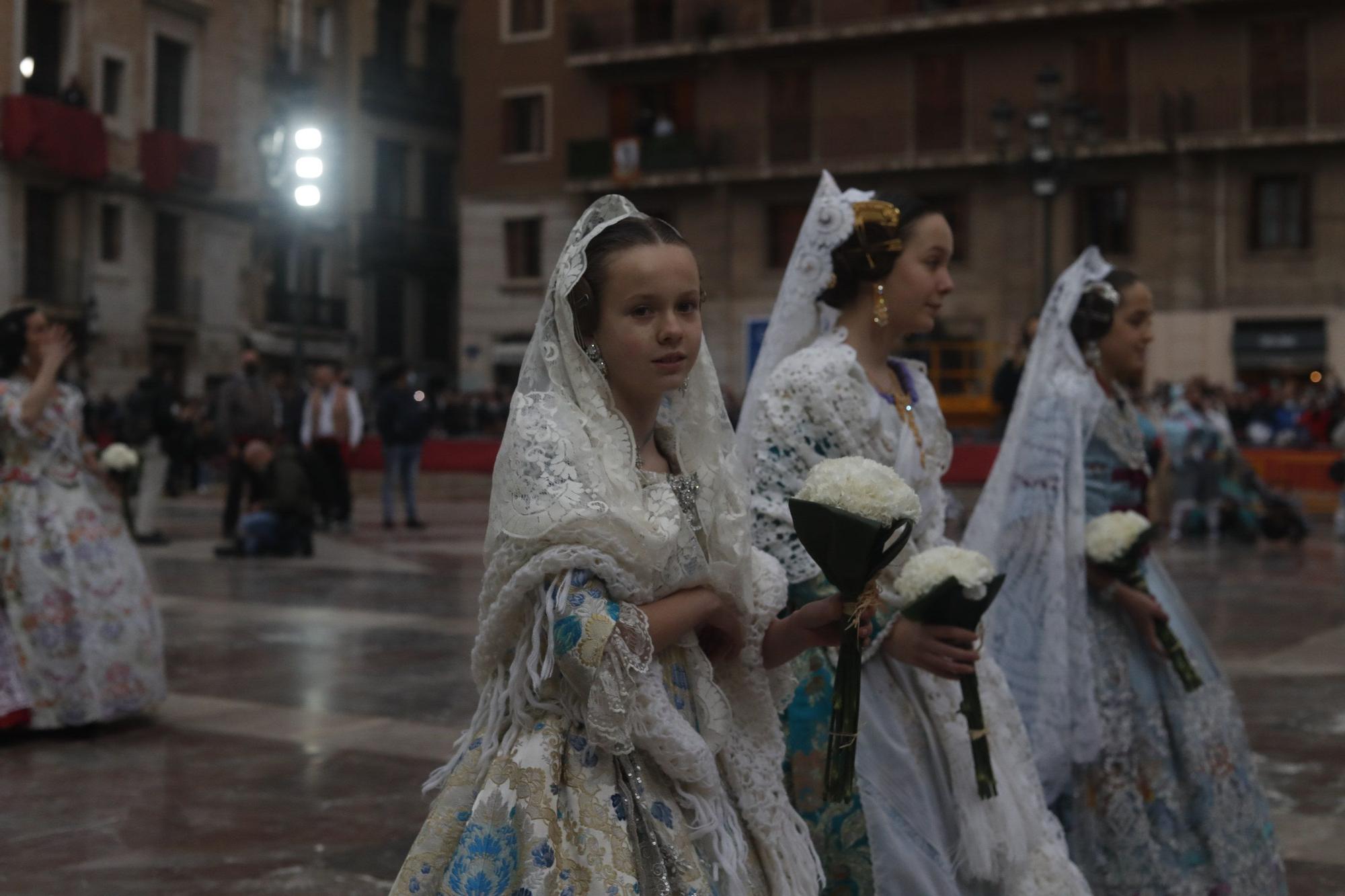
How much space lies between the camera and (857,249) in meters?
3.73

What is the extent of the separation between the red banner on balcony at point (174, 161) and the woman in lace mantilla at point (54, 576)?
27.2 meters

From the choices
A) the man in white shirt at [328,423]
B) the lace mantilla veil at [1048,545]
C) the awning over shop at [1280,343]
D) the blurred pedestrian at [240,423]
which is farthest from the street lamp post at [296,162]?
the awning over shop at [1280,343]

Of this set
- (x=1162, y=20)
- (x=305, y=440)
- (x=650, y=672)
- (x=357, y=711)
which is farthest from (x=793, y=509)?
(x=1162, y=20)

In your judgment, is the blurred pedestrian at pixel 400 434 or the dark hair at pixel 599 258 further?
the blurred pedestrian at pixel 400 434

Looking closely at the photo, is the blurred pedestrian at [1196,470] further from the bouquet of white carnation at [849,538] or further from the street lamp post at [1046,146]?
the bouquet of white carnation at [849,538]

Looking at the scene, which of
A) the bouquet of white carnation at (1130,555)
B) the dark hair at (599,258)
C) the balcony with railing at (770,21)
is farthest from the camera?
the balcony with railing at (770,21)

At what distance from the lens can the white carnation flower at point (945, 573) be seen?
309 centimetres

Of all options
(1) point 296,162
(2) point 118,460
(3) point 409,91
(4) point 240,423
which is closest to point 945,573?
(2) point 118,460

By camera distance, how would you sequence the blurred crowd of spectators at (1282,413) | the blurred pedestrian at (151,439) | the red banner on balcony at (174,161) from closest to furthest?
1. the blurred pedestrian at (151,439)
2. the blurred crowd of spectators at (1282,413)
3. the red banner on balcony at (174,161)

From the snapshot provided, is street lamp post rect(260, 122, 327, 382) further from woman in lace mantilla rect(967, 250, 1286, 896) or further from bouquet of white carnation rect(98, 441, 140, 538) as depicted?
woman in lace mantilla rect(967, 250, 1286, 896)

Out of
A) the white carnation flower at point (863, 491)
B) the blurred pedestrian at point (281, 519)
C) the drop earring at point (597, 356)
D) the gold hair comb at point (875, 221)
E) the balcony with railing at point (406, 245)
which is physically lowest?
the blurred pedestrian at point (281, 519)

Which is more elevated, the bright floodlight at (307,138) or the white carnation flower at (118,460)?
the bright floodlight at (307,138)

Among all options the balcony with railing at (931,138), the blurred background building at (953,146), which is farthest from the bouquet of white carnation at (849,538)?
the balcony with railing at (931,138)

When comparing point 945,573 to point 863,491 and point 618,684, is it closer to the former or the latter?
point 863,491
